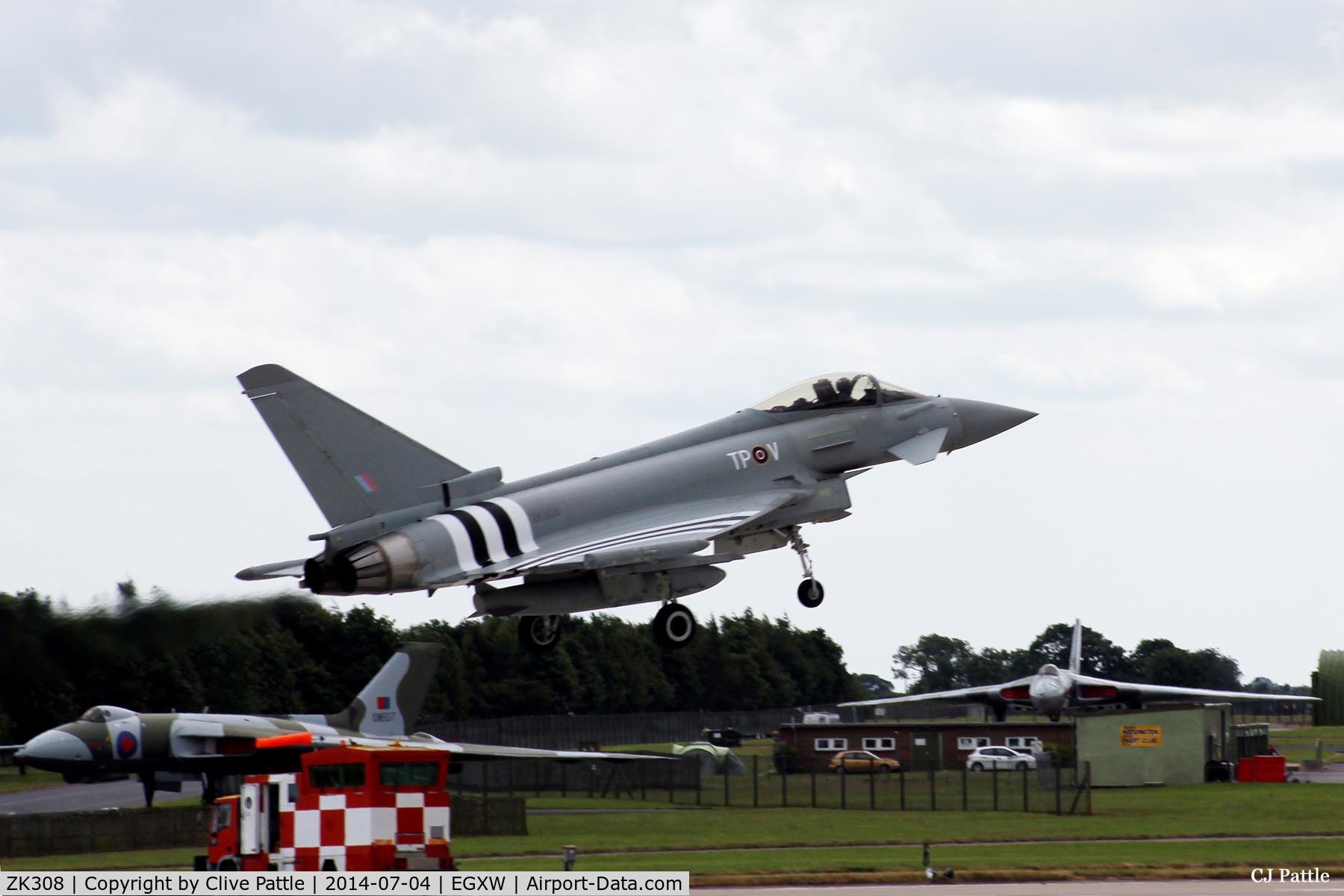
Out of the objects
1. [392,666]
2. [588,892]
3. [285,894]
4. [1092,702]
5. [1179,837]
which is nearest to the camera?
[285,894]

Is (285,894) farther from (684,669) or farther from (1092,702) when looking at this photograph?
(684,669)

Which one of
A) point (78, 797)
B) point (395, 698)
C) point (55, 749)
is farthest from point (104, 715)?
point (78, 797)

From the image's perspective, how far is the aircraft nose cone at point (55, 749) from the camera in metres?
45.2

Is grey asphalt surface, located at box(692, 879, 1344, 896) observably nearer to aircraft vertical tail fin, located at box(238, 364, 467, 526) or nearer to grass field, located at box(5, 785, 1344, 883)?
grass field, located at box(5, 785, 1344, 883)

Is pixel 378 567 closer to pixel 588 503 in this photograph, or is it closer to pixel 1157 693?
pixel 588 503

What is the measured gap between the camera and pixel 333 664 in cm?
6612

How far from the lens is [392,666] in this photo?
51906mm

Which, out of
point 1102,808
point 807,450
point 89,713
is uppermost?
point 807,450

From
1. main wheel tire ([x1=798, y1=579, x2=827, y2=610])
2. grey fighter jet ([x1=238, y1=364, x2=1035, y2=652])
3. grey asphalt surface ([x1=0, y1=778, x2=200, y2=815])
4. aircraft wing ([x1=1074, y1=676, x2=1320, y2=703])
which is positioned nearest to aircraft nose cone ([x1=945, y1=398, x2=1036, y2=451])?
grey fighter jet ([x1=238, y1=364, x2=1035, y2=652])

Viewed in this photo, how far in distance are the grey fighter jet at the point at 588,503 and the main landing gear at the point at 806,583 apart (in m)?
0.03

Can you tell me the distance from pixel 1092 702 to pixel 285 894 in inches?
2819

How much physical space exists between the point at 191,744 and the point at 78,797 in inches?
677

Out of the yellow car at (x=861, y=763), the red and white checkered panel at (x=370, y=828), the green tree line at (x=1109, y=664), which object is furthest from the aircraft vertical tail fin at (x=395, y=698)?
the green tree line at (x=1109, y=664)

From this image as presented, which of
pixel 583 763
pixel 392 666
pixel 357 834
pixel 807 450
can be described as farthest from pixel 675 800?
pixel 357 834
